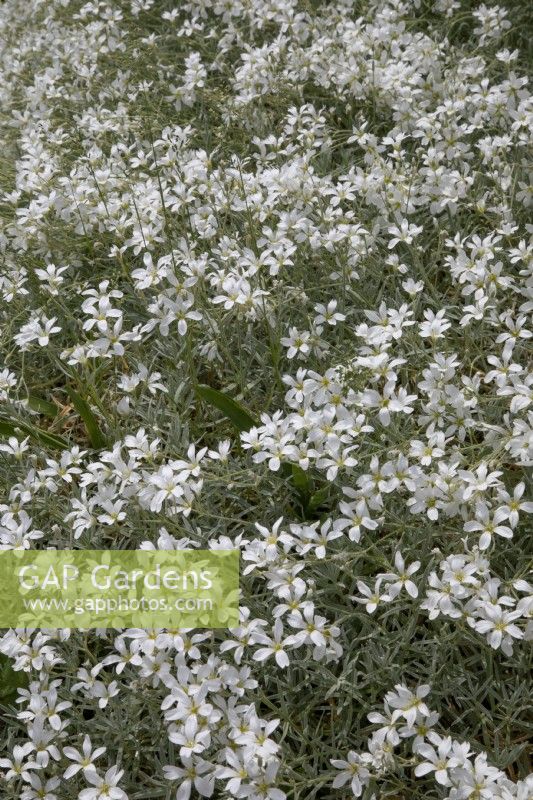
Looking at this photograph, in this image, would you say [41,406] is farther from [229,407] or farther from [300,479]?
[300,479]

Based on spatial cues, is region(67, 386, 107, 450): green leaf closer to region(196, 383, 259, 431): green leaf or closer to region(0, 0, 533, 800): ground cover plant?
region(0, 0, 533, 800): ground cover plant

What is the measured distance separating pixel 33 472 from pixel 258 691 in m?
1.14

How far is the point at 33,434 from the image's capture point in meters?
3.72

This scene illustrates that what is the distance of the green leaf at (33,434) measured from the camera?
143 inches

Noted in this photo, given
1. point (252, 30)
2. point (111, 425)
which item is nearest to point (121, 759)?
point (111, 425)

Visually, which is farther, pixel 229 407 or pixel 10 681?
pixel 229 407

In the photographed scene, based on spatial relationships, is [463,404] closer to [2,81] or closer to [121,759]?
[121,759]

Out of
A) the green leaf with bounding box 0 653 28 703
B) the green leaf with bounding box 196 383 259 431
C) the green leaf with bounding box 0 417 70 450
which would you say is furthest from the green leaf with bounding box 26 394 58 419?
the green leaf with bounding box 0 653 28 703

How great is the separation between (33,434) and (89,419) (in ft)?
0.90

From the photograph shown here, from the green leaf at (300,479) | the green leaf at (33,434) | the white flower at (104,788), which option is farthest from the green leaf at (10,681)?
the green leaf at (300,479)

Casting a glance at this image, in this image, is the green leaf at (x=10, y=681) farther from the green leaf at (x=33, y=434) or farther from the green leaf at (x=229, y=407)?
the green leaf at (x=229, y=407)

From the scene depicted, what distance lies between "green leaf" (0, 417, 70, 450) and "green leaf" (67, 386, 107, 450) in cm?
11

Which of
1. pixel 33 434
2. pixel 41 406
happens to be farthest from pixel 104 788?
pixel 41 406

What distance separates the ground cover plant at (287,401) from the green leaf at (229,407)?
13mm
